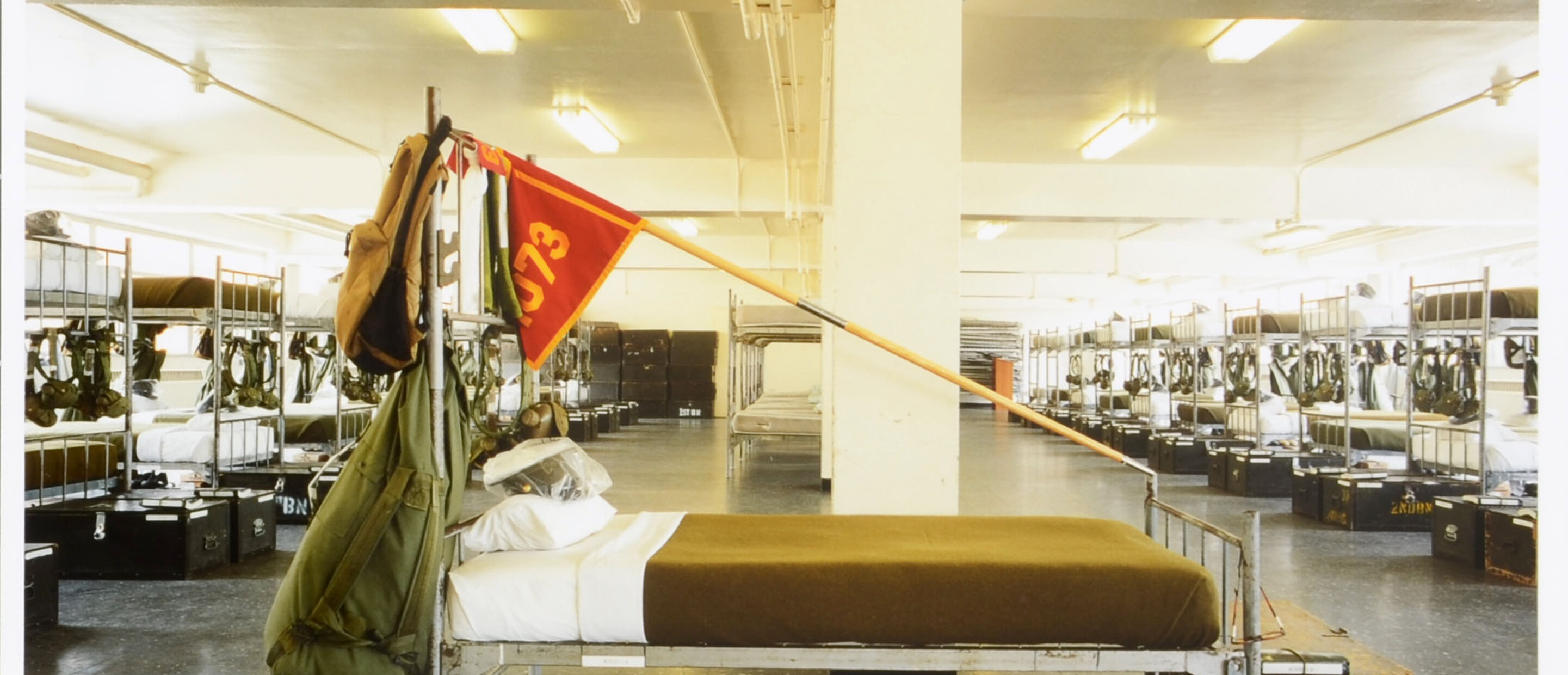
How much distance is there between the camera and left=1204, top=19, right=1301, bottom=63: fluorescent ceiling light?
6.04 metres

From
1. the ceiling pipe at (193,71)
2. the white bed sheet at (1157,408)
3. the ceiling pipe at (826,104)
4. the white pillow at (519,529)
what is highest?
the ceiling pipe at (193,71)

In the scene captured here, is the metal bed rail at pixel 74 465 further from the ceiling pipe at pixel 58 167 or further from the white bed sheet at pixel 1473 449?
the white bed sheet at pixel 1473 449

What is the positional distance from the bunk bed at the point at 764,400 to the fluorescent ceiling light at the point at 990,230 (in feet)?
13.7

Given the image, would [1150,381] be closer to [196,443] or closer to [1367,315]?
[1367,315]

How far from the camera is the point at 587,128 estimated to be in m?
9.02

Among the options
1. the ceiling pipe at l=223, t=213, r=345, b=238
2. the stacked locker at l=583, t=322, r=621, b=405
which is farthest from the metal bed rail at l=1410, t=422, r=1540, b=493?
the stacked locker at l=583, t=322, r=621, b=405

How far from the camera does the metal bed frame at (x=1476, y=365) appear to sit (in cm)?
666

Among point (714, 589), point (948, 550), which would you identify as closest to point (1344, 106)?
point (948, 550)

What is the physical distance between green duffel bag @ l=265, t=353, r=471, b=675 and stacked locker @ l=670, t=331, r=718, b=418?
18590mm

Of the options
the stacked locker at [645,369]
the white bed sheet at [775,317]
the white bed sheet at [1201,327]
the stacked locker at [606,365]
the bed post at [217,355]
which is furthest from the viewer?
the stacked locker at [645,369]

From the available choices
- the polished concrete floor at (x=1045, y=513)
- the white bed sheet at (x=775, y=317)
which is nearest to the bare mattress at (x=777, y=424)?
the polished concrete floor at (x=1045, y=513)

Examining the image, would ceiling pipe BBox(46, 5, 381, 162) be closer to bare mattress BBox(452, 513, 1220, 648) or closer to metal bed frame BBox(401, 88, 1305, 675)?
metal bed frame BBox(401, 88, 1305, 675)

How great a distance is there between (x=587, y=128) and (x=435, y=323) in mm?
6491

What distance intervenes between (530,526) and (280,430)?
20.0 ft
